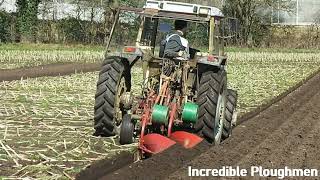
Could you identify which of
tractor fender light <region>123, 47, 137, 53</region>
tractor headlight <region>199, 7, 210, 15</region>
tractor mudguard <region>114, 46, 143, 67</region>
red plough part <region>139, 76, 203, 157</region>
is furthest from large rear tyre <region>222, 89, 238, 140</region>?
tractor fender light <region>123, 47, 137, 53</region>

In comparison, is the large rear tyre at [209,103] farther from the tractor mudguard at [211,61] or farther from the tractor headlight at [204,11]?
the tractor headlight at [204,11]

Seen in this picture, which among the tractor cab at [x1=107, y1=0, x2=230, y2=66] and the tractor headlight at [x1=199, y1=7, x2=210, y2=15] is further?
the tractor headlight at [x1=199, y1=7, x2=210, y2=15]

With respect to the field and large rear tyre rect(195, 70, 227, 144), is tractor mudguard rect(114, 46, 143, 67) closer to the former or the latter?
large rear tyre rect(195, 70, 227, 144)

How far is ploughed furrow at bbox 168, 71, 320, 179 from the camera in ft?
22.2

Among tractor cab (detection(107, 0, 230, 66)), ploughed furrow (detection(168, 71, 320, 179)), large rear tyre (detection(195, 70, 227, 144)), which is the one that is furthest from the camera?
tractor cab (detection(107, 0, 230, 66))

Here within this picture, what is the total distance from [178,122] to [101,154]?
3.98 feet

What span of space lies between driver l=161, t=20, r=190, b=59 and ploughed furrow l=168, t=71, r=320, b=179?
1376mm

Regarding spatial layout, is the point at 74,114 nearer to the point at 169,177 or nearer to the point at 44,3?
the point at 169,177

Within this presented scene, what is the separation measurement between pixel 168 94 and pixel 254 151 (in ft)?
4.43

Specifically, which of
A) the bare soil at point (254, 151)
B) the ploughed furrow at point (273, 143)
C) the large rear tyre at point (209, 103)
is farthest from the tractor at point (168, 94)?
the ploughed furrow at point (273, 143)

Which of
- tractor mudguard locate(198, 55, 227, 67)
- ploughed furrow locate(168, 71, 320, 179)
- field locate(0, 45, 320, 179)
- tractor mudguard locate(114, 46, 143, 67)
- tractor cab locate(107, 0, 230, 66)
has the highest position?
tractor cab locate(107, 0, 230, 66)

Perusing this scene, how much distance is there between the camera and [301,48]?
4441cm

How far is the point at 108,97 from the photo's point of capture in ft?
25.5

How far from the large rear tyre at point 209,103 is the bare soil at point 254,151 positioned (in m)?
0.22
